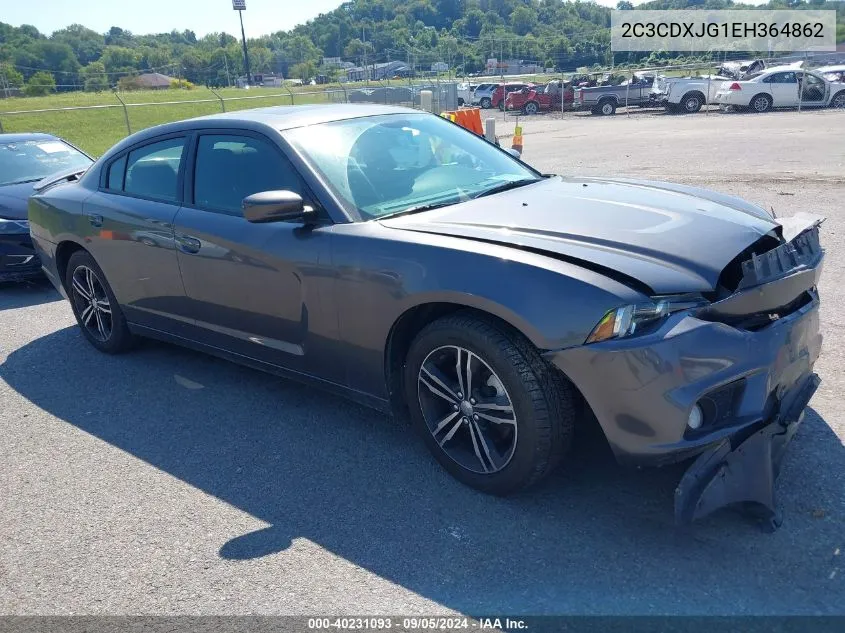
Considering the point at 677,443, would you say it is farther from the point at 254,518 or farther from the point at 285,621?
the point at 254,518

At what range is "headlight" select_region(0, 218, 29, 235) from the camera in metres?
7.38

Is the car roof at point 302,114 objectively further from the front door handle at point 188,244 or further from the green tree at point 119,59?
the green tree at point 119,59

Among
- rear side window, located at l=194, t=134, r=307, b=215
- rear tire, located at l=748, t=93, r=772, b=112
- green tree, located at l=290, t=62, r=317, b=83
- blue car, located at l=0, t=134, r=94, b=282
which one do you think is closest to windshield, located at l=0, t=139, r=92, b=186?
blue car, located at l=0, t=134, r=94, b=282

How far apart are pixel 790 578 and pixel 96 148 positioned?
998 inches

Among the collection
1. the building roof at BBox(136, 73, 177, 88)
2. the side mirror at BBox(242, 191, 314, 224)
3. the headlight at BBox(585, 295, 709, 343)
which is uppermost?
the building roof at BBox(136, 73, 177, 88)

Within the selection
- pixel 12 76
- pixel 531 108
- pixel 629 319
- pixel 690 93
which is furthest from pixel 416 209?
pixel 12 76

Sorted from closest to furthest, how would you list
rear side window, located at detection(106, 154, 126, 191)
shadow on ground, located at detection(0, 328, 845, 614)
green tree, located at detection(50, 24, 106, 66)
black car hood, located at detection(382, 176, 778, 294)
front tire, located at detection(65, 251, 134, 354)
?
shadow on ground, located at detection(0, 328, 845, 614) → black car hood, located at detection(382, 176, 778, 294) → rear side window, located at detection(106, 154, 126, 191) → front tire, located at detection(65, 251, 134, 354) → green tree, located at detection(50, 24, 106, 66)

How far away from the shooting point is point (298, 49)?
4572 inches

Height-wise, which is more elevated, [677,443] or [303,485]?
[677,443]

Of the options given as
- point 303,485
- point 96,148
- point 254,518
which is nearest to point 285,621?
point 254,518

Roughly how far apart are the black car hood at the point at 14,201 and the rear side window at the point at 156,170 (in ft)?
10.4

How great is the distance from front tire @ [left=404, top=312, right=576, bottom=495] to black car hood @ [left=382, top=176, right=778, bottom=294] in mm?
421

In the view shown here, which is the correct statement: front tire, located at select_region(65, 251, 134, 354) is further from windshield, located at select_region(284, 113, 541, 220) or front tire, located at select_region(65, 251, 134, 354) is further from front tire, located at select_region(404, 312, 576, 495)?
front tire, located at select_region(404, 312, 576, 495)

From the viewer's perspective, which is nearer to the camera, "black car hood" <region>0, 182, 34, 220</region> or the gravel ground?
the gravel ground
